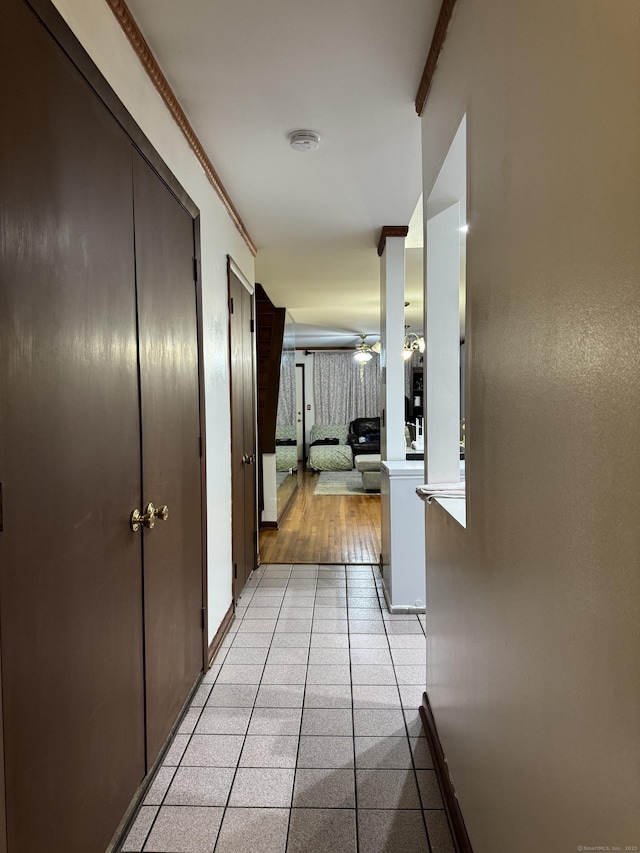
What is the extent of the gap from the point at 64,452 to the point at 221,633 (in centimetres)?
199

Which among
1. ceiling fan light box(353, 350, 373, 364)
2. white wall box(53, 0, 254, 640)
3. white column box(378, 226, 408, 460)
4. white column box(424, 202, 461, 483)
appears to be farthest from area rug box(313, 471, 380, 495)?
white column box(424, 202, 461, 483)

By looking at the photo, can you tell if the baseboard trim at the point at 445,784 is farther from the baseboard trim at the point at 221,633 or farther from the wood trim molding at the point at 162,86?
the wood trim molding at the point at 162,86

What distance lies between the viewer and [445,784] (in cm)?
169

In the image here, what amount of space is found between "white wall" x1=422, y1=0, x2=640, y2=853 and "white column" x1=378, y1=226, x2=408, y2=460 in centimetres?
225

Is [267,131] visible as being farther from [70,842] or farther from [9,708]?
[70,842]

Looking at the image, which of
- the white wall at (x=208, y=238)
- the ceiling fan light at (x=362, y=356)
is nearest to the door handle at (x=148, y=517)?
the white wall at (x=208, y=238)

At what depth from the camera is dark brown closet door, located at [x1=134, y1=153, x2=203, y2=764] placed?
176cm

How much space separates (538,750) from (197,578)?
1797 millimetres

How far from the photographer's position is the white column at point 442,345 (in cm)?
211

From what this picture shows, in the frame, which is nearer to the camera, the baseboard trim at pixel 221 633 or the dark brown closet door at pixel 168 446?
the dark brown closet door at pixel 168 446

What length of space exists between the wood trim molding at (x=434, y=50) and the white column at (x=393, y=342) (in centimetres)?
159

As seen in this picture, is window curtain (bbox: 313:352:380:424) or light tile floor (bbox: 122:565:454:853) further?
window curtain (bbox: 313:352:380:424)

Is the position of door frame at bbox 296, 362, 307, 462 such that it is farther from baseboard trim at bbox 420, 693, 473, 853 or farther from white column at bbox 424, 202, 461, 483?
baseboard trim at bbox 420, 693, 473, 853

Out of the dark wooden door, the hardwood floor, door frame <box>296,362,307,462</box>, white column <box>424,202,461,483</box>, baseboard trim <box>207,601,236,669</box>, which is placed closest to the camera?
white column <box>424,202,461,483</box>
